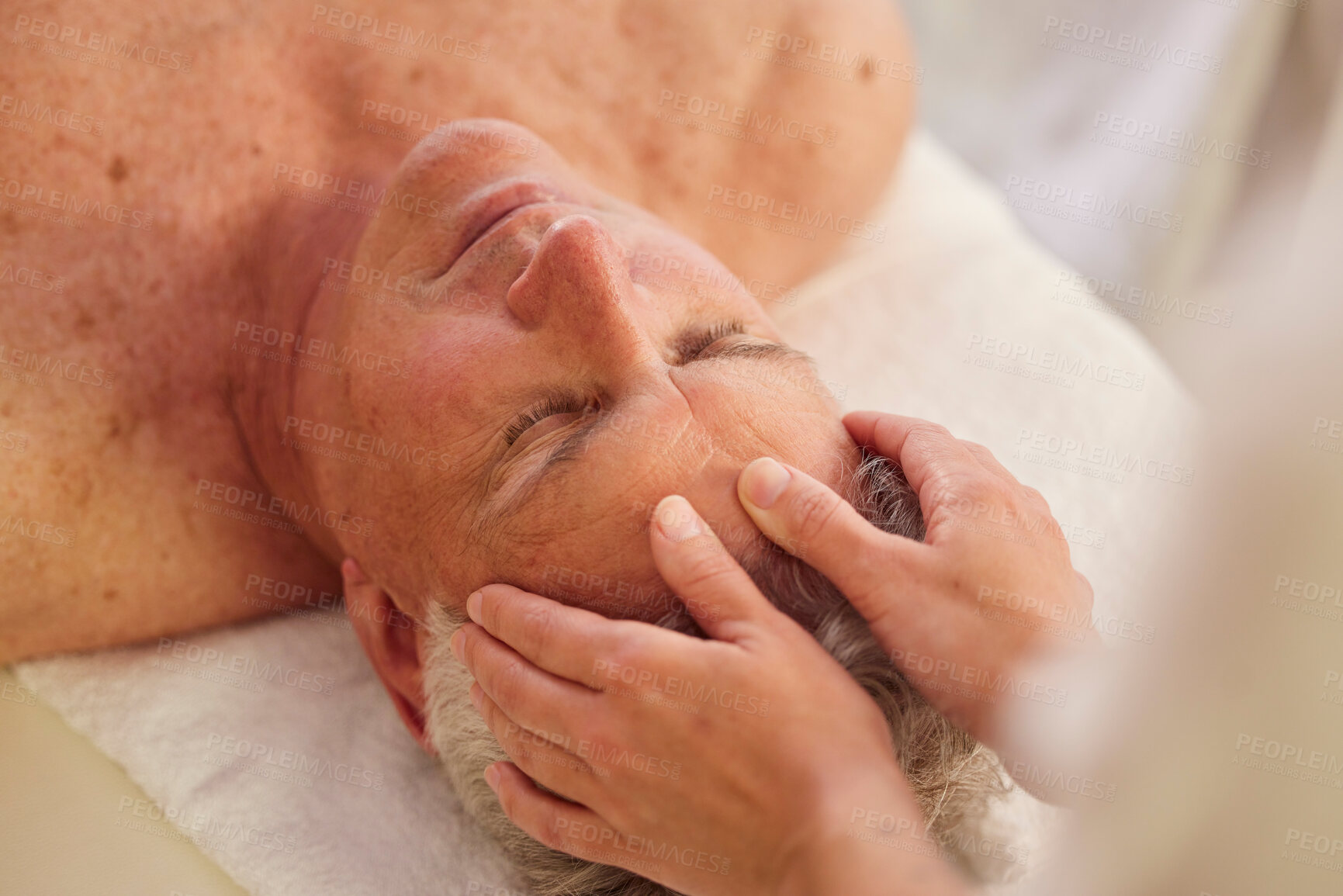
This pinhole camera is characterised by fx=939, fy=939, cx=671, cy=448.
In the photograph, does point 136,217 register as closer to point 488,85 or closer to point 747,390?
point 488,85

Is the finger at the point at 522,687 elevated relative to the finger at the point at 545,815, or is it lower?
elevated

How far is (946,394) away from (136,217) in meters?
1.27

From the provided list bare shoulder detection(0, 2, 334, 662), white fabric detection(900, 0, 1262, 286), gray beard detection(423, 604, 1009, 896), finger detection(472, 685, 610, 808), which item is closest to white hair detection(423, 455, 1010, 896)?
gray beard detection(423, 604, 1009, 896)

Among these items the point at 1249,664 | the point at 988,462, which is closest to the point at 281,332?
the point at 988,462

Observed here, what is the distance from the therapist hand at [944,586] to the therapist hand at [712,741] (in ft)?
0.20

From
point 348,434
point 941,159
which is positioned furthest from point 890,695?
point 941,159

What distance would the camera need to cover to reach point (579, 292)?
0.92 meters

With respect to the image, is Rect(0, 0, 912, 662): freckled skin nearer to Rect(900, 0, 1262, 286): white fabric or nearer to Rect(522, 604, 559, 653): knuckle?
Rect(522, 604, 559, 653): knuckle

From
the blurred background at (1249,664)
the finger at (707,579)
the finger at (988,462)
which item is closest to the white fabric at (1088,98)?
the finger at (988,462)

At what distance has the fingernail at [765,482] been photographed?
828 mm

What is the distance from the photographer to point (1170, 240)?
2322mm

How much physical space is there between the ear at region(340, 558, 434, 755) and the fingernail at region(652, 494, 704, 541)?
1.40ft

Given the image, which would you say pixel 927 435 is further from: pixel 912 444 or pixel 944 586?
pixel 944 586

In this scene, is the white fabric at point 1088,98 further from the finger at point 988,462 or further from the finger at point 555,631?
the finger at point 555,631
